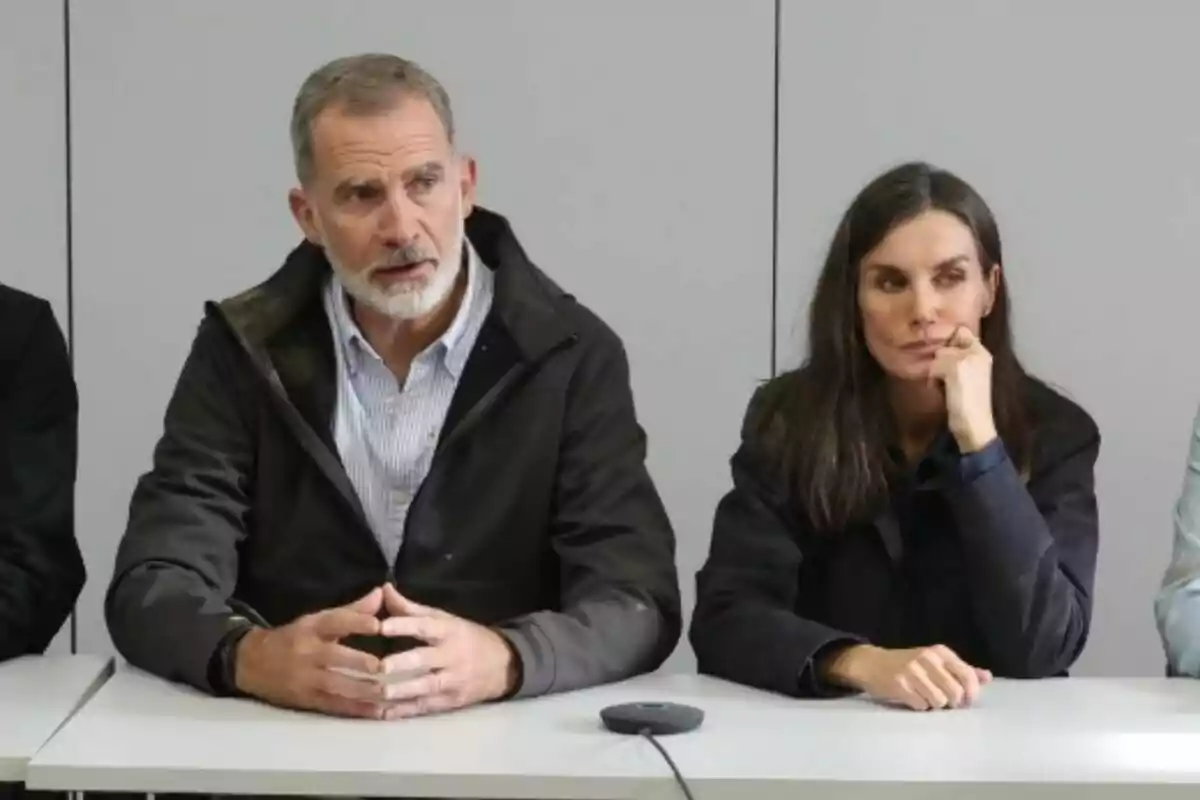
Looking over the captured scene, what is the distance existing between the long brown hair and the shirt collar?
1.26ft

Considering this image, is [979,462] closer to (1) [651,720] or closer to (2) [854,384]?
(2) [854,384]

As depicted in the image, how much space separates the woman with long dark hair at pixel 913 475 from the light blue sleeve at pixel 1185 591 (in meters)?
0.09

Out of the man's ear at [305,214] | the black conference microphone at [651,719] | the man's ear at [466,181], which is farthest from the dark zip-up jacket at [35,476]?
the black conference microphone at [651,719]

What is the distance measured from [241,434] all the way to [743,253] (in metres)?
1.27

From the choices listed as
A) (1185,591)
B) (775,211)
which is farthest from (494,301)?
(775,211)

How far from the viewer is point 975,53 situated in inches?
113

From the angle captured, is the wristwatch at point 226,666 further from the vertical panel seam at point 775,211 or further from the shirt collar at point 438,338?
the vertical panel seam at point 775,211

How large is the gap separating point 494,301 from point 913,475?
549 millimetres

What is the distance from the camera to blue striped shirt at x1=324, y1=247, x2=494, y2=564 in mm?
1895

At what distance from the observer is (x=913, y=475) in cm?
187

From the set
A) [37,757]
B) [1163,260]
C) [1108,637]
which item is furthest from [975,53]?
[37,757]

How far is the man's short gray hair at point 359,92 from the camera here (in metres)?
1.85

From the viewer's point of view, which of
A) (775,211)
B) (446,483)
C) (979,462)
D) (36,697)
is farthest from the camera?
(775,211)

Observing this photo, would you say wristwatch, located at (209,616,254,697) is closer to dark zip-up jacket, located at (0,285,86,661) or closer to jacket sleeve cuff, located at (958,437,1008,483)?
dark zip-up jacket, located at (0,285,86,661)
